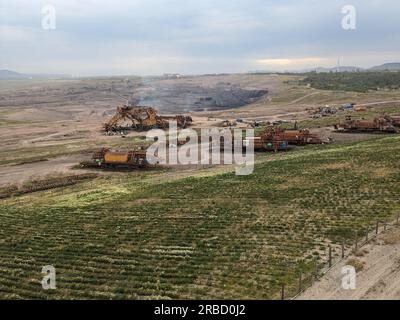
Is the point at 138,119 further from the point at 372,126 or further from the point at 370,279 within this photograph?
the point at 370,279

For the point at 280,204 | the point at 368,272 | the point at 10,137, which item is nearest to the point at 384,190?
the point at 280,204

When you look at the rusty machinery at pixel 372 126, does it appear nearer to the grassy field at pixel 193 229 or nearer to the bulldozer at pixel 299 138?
the bulldozer at pixel 299 138

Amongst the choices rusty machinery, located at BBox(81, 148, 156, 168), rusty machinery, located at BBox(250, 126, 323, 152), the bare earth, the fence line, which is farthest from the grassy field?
rusty machinery, located at BBox(250, 126, 323, 152)

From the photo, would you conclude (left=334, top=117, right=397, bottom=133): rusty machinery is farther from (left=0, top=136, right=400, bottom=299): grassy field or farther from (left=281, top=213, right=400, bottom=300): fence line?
(left=281, top=213, right=400, bottom=300): fence line

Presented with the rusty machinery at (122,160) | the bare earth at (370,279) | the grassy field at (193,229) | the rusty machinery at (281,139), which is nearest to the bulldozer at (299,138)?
the rusty machinery at (281,139)

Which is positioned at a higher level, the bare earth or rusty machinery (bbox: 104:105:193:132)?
rusty machinery (bbox: 104:105:193:132)

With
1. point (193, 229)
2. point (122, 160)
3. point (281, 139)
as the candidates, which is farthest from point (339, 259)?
point (281, 139)

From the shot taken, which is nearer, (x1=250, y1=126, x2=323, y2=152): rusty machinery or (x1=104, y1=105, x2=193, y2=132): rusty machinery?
(x1=250, y1=126, x2=323, y2=152): rusty machinery
